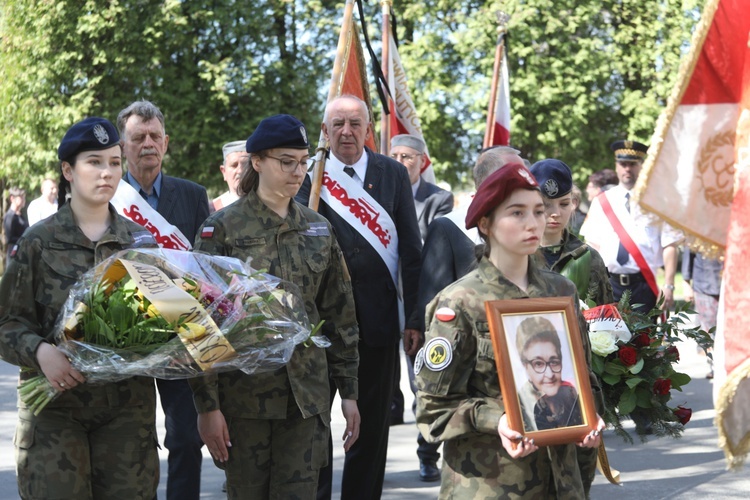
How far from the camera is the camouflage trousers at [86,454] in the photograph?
13.2 feet

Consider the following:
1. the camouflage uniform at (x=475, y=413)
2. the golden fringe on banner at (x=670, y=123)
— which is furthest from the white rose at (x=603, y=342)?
the golden fringe on banner at (x=670, y=123)

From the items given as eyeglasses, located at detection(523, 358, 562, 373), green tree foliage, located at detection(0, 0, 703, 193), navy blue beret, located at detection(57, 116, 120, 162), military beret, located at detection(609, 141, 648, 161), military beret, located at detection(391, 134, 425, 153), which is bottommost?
eyeglasses, located at detection(523, 358, 562, 373)

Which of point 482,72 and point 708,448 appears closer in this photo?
point 708,448

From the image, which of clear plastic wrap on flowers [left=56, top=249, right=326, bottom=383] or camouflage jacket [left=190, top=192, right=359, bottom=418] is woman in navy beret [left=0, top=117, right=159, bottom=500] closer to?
clear plastic wrap on flowers [left=56, top=249, right=326, bottom=383]

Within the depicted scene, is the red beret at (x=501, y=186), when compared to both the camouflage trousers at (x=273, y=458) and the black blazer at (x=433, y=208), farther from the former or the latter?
the black blazer at (x=433, y=208)

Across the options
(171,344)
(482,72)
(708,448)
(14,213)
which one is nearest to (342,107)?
(171,344)

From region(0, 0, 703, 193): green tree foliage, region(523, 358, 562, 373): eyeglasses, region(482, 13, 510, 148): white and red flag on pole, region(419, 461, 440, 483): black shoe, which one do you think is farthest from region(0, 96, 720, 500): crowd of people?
region(0, 0, 703, 193): green tree foliage

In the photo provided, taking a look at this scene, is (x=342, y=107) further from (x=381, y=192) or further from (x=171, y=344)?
(x=171, y=344)

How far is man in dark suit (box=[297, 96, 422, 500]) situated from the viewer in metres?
5.80

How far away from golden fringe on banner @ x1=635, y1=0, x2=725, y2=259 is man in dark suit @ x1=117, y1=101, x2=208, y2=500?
2.99 meters

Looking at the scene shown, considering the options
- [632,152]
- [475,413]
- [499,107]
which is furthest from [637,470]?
[499,107]

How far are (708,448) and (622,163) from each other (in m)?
2.45

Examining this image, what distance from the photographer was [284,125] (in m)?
4.62

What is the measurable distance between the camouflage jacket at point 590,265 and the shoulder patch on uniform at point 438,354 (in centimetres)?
179
